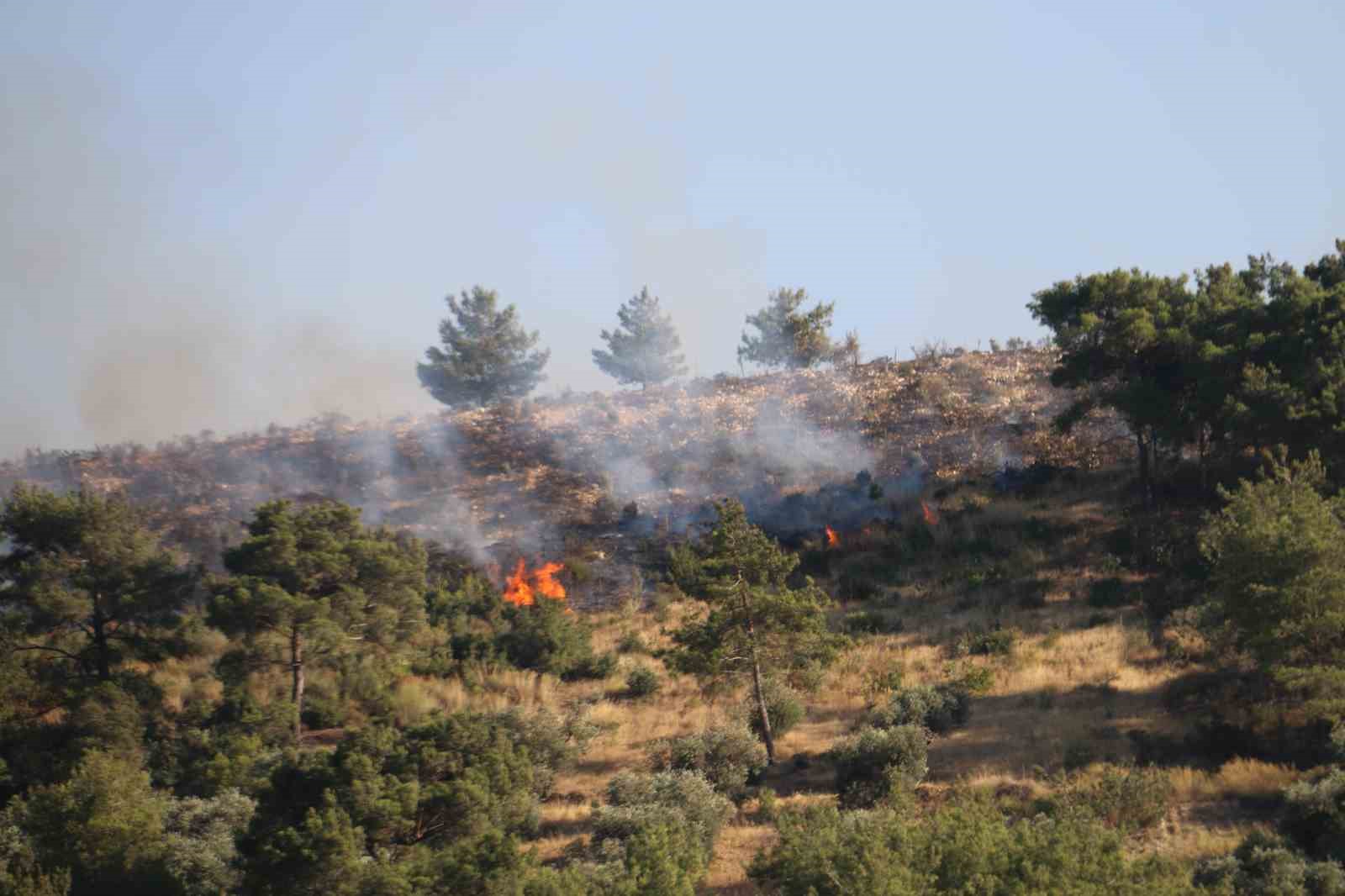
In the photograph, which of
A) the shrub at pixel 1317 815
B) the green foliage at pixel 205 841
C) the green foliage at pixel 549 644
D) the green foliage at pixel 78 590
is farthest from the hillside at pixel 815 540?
the green foliage at pixel 205 841

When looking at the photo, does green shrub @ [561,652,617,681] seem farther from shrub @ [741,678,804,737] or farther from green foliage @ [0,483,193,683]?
green foliage @ [0,483,193,683]

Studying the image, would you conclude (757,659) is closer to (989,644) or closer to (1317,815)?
(989,644)

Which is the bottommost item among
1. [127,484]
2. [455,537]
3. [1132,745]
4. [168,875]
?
[1132,745]

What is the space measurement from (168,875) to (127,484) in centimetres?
3195

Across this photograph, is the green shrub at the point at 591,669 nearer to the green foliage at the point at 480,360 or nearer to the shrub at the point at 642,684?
the shrub at the point at 642,684

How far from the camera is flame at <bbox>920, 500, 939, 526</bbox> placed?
37.1 m

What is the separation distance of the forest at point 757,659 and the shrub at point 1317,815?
7cm

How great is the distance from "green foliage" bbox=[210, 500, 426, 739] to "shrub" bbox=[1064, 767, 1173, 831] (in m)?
14.2

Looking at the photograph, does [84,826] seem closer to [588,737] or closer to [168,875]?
[168,875]

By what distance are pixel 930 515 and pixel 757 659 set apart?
16.7 meters

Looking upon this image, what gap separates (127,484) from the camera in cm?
4588

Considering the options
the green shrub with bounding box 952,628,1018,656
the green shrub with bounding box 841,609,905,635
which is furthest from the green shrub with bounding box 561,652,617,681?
the green shrub with bounding box 952,628,1018,656

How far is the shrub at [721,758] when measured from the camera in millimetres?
21078

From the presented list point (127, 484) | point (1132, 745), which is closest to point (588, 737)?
point (1132, 745)
